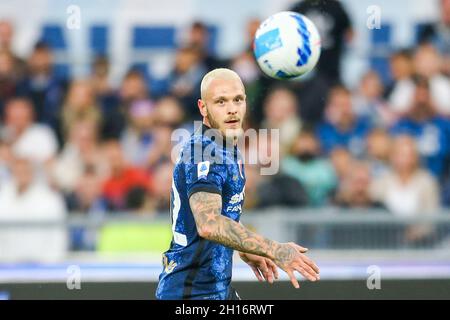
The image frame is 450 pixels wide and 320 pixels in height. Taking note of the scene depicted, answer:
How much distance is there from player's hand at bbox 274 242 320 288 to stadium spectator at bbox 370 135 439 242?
4980mm

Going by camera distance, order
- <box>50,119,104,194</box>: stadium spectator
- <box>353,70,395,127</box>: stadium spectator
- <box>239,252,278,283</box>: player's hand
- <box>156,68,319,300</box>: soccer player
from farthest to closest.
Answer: <box>353,70,395,127</box>: stadium spectator < <box>50,119,104,194</box>: stadium spectator < <box>239,252,278,283</box>: player's hand < <box>156,68,319,300</box>: soccer player

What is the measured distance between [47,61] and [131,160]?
1.90m

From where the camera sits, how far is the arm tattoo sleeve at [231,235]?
590cm

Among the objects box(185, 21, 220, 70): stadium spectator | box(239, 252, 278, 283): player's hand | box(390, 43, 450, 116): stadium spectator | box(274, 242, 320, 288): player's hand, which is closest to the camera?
box(274, 242, 320, 288): player's hand

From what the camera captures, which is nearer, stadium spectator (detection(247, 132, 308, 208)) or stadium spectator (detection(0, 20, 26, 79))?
stadium spectator (detection(247, 132, 308, 208))

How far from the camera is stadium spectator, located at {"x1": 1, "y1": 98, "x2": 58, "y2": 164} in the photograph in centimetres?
1208

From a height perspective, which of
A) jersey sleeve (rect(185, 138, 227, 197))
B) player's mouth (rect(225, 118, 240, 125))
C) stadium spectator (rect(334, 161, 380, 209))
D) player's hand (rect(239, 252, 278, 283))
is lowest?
player's hand (rect(239, 252, 278, 283))

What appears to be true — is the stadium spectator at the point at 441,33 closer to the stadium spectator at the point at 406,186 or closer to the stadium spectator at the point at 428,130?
the stadium spectator at the point at 428,130

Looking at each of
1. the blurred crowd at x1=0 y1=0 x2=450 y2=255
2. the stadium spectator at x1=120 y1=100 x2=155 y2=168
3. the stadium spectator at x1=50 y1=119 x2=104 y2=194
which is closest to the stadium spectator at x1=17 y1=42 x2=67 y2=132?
the blurred crowd at x1=0 y1=0 x2=450 y2=255

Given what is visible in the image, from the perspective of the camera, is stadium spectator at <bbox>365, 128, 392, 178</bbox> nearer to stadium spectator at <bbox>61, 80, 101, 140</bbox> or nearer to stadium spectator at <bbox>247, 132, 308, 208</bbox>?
stadium spectator at <bbox>247, 132, 308, 208</bbox>

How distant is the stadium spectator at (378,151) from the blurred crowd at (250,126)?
0.02 metres

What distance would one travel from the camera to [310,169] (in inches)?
435
